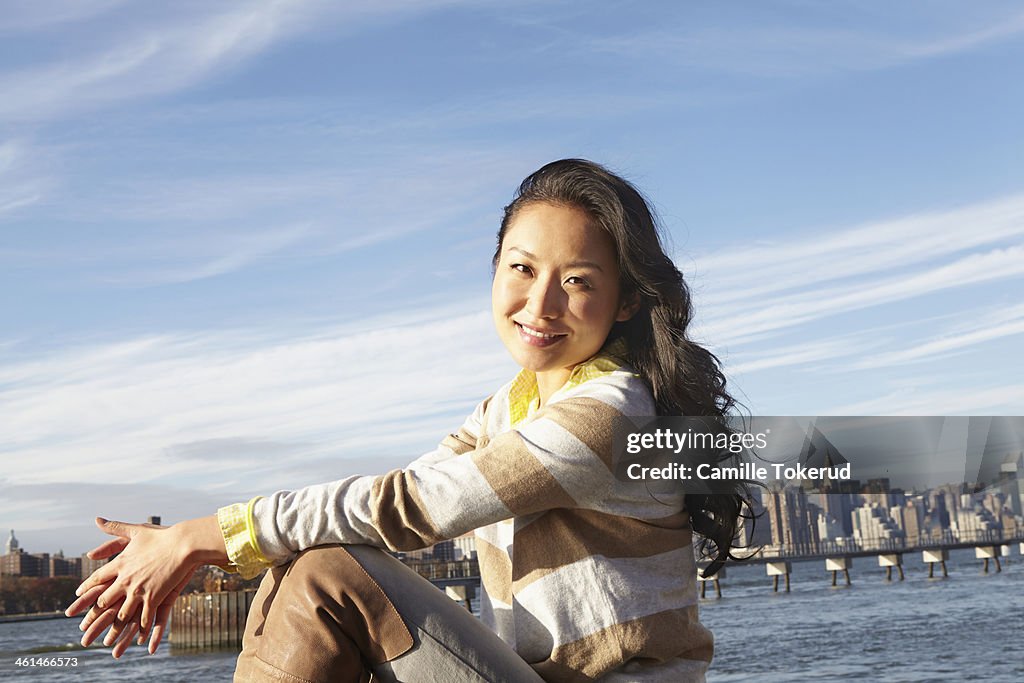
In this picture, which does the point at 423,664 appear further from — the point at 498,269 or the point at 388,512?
the point at 498,269

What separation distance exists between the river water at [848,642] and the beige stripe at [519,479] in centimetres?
1743

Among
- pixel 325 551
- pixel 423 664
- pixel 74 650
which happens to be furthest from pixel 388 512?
pixel 74 650

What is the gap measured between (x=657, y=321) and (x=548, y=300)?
0.69 ft

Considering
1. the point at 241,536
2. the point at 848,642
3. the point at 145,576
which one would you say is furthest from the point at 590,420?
the point at 848,642

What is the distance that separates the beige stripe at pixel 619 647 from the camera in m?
1.72

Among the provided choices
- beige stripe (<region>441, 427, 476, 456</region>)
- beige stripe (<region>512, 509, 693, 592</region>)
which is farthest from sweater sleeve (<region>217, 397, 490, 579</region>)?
beige stripe (<region>441, 427, 476, 456</region>)

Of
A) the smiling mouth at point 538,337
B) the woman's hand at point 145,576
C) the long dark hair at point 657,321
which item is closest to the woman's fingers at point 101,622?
the woman's hand at point 145,576

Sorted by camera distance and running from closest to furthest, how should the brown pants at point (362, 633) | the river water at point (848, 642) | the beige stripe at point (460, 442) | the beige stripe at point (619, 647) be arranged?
the brown pants at point (362, 633)
the beige stripe at point (619, 647)
the beige stripe at point (460, 442)
the river water at point (848, 642)

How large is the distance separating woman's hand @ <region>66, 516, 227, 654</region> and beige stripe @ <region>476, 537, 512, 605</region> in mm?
479

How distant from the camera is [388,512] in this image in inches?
66.3

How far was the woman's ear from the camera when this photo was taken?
2.03 metres

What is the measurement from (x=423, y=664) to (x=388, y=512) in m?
0.25

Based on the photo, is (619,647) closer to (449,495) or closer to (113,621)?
(449,495)

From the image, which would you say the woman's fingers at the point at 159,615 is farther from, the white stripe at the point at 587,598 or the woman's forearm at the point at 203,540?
the white stripe at the point at 587,598
